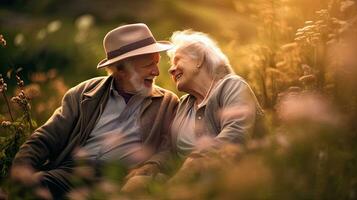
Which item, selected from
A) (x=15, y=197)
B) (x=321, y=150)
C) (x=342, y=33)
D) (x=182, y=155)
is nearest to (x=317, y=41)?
(x=342, y=33)

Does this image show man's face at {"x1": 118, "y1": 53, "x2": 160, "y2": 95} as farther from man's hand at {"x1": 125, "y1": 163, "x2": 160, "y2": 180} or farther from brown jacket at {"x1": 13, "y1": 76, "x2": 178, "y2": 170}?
man's hand at {"x1": 125, "y1": 163, "x2": 160, "y2": 180}

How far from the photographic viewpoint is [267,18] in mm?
6023

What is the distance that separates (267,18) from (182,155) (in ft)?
5.57

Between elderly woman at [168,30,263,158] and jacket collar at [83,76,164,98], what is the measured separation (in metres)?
0.23

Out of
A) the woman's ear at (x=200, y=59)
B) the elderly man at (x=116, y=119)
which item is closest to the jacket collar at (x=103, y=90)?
the elderly man at (x=116, y=119)

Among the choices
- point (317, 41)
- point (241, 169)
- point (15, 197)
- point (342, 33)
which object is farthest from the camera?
point (317, 41)

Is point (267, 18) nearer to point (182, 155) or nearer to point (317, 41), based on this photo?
point (317, 41)

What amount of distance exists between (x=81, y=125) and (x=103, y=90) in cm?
32

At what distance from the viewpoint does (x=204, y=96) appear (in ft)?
16.4

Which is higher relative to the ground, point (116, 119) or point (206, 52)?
point (206, 52)

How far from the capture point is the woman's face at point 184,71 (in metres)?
4.95

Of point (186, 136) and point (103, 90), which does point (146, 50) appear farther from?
point (186, 136)

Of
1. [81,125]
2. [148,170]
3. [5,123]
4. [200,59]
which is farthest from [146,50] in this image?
[5,123]

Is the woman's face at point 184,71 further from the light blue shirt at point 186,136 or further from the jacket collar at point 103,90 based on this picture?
the jacket collar at point 103,90
